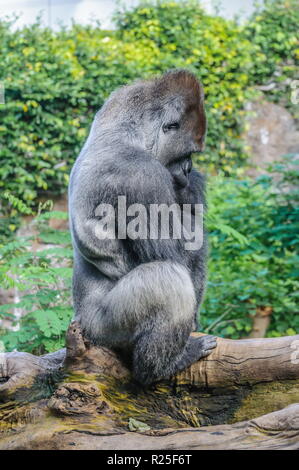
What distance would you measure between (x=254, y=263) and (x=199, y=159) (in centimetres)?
292

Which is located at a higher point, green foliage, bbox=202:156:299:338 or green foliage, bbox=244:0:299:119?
green foliage, bbox=244:0:299:119

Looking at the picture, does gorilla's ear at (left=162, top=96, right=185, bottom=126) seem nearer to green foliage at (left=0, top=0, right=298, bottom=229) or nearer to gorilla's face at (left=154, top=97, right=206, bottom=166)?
gorilla's face at (left=154, top=97, right=206, bottom=166)

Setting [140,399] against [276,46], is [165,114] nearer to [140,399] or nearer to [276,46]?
[140,399]

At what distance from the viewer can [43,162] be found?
738cm

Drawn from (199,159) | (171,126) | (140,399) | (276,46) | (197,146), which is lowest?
(140,399)

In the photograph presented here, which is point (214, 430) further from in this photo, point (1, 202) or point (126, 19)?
point (126, 19)

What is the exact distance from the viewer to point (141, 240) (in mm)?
3055

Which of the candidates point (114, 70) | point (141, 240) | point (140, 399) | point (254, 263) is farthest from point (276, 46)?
point (140, 399)

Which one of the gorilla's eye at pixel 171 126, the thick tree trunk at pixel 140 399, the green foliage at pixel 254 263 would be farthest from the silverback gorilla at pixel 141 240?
the green foliage at pixel 254 263

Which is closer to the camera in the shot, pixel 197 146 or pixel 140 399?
pixel 140 399

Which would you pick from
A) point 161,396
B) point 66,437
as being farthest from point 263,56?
point 66,437

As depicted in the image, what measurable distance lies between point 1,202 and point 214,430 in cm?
529

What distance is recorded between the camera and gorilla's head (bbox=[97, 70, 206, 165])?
3307mm

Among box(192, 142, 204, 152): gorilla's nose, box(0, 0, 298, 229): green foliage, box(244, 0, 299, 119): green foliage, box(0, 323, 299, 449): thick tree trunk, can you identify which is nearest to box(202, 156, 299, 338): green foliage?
box(192, 142, 204, 152): gorilla's nose
